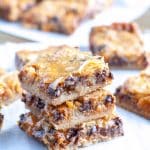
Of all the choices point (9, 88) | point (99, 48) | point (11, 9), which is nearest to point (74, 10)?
point (11, 9)

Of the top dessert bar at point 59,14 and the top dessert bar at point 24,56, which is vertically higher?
the top dessert bar at point 59,14

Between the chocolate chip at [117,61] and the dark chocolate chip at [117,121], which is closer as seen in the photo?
the dark chocolate chip at [117,121]

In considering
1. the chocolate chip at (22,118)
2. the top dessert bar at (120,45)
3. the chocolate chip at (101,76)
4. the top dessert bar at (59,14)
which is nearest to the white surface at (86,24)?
the top dessert bar at (59,14)

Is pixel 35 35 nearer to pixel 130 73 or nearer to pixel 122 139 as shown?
pixel 130 73

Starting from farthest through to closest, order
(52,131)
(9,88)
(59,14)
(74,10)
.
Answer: (74,10)
(59,14)
(9,88)
(52,131)

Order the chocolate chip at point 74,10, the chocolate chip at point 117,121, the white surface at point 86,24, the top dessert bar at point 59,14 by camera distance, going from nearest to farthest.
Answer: the chocolate chip at point 117,121, the white surface at point 86,24, the top dessert bar at point 59,14, the chocolate chip at point 74,10

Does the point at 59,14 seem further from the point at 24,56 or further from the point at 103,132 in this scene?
the point at 103,132

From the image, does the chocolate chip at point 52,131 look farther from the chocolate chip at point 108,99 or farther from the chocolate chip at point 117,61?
the chocolate chip at point 117,61
